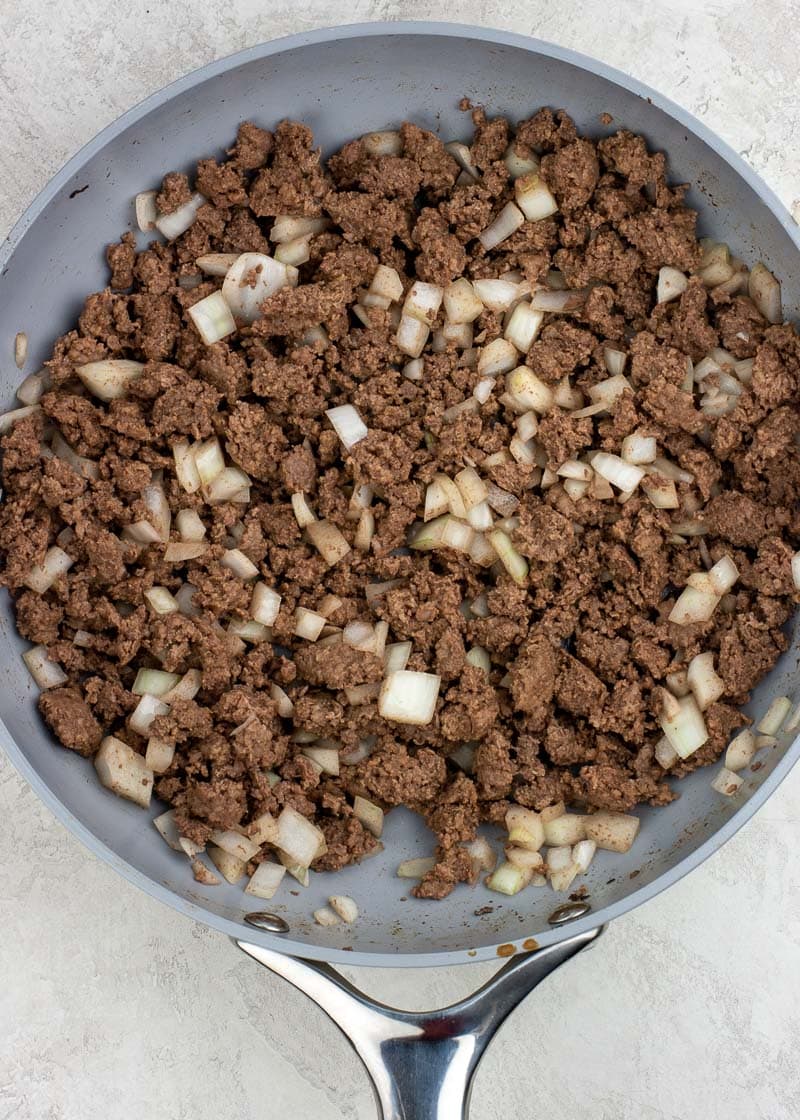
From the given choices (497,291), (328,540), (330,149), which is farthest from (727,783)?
(330,149)

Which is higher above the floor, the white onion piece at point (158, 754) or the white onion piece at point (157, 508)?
the white onion piece at point (157, 508)

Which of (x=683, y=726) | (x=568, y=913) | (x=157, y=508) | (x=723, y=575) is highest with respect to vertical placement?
(x=157, y=508)

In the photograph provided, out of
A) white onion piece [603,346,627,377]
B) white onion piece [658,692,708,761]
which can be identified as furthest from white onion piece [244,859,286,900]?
white onion piece [603,346,627,377]

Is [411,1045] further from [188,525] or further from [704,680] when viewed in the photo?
[188,525]

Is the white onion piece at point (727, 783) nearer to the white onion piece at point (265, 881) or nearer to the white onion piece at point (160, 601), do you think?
the white onion piece at point (265, 881)

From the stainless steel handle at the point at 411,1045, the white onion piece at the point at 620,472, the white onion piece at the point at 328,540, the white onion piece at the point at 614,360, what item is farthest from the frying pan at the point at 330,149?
the white onion piece at the point at 328,540

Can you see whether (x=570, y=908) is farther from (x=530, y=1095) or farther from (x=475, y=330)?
(x=475, y=330)
